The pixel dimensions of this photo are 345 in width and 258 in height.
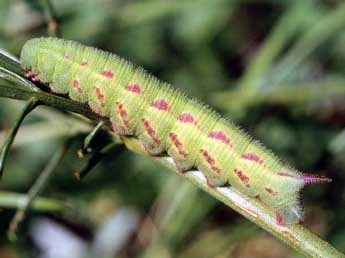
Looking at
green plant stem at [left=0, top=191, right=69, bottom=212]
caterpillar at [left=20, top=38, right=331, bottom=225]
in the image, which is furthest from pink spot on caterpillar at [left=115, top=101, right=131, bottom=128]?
green plant stem at [left=0, top=191, right=69, bottom=212]

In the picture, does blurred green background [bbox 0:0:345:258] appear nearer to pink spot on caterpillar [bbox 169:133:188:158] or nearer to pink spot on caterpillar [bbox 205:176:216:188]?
pink spot on caterpillar [bbox 169:133:188:158]

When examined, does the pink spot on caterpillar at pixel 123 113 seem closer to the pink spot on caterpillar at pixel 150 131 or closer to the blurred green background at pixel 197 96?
the pink spot on caterpillar at pixel 150 131

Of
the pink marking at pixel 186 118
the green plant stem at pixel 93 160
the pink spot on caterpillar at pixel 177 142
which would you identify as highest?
the pink marking at pixel 186 118

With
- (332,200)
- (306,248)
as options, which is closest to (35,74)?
(306,248)

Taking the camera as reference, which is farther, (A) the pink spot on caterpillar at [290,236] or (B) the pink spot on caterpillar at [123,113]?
(B) the pink spot on caterpillar at [123,113]

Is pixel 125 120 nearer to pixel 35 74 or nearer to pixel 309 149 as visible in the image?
pixel 35 74

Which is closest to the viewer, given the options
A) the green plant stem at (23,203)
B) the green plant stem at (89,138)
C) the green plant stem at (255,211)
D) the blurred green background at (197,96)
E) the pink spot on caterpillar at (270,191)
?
the green plant stem at (255,211)

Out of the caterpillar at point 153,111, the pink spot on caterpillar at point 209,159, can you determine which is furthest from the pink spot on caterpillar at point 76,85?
the pink spot on caterpillar at point 209,159

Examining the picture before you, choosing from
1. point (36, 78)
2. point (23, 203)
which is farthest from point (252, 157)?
point (23, 203)
